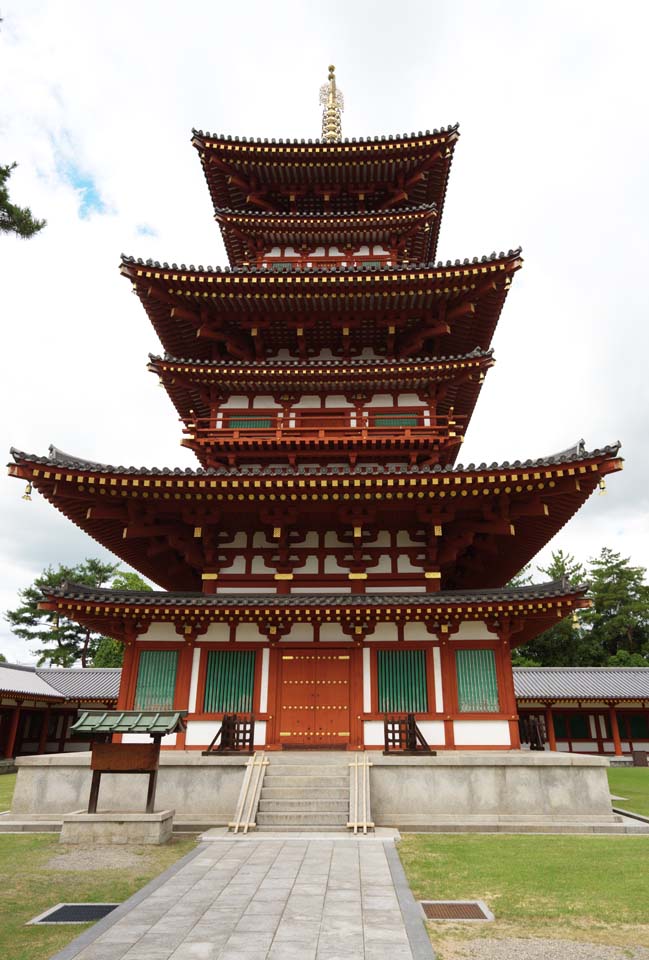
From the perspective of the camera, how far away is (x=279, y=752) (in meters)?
15.0

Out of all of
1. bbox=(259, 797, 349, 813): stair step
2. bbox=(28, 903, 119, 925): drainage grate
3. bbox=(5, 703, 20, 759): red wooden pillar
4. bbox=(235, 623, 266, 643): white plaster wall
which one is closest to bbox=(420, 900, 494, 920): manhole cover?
bbox=(28, 903, 119, 925): drainage grate

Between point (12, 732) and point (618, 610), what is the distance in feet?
175

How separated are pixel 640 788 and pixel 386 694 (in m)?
12.4

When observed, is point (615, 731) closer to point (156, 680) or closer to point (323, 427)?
point (323, 427)

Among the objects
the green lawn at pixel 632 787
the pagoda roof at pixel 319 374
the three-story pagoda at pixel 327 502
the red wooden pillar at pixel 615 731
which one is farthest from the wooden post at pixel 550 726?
the pagoda roof at pixel 319 374

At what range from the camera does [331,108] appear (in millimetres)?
28219

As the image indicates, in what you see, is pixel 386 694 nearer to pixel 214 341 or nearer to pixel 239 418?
pixel 239 418

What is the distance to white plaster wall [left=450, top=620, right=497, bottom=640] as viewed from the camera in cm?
1597

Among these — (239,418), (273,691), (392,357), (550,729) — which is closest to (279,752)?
(273,691)

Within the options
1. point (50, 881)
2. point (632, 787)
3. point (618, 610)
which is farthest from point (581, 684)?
point (50, 881)

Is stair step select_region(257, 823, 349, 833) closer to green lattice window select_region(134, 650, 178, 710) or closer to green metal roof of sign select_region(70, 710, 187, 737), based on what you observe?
green metal roof of sign select_region(70, 710, 187, 737)

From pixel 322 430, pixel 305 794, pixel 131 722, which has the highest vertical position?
pixel 322 430

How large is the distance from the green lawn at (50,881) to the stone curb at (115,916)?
18 cm

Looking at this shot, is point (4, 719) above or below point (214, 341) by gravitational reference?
below
